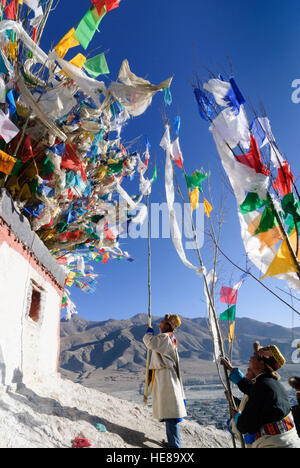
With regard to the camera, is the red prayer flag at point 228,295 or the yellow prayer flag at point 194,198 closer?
the red prayer flag at point 228,295

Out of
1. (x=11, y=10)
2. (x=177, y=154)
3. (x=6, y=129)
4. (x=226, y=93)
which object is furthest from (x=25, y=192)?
(x=226, y=93)

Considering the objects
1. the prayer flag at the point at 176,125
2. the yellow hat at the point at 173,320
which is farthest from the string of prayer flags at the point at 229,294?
the prayer flag at the point at 176,125

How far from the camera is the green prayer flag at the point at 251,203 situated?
3207 millimetres

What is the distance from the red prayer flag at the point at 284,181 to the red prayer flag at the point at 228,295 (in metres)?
1.83

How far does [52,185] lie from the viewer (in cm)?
561

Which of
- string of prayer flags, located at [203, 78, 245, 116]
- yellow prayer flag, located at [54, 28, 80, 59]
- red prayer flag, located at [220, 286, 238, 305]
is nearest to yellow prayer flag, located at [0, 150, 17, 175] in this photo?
yellow prayer flag, located at [54, 28, 80, 59]

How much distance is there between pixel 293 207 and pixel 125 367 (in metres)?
48.6

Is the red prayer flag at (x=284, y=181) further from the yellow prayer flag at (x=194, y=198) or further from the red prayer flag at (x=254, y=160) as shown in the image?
the yellow prayer flag at (x=194, y=198)

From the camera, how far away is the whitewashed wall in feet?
13.6

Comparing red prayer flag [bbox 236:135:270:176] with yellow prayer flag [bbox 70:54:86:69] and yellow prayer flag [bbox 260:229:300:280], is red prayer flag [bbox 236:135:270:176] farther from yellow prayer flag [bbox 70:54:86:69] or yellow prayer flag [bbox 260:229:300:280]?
yellow prayer flag [bbox 70:54:86:69]

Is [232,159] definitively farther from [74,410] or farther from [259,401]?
[74,410]

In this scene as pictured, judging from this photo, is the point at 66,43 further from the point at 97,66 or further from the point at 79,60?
the point at 97,66
